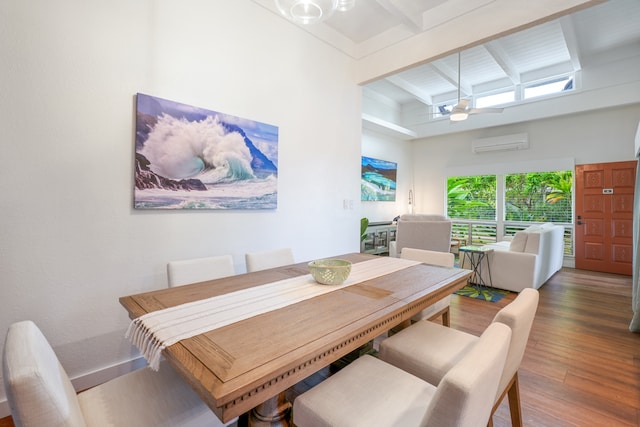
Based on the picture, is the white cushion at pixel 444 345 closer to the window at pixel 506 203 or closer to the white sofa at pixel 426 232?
the white sofa at pixel 426 232

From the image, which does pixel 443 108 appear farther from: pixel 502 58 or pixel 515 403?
pixel 515 403

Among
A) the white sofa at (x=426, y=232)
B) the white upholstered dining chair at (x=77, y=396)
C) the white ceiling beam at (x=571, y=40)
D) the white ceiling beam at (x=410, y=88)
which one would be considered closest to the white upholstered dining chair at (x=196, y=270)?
the white upholstered dining chair at (x=77, y=396)

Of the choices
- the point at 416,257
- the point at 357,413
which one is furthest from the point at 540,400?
the point at 357,413

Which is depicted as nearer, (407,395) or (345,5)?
(407,395)

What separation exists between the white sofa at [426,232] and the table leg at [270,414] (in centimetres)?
346

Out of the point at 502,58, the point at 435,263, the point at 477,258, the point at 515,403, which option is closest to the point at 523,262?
the point at 477,258

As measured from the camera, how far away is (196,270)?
1798mm

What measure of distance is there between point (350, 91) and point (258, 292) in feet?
9.47

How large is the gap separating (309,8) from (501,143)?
578 cm

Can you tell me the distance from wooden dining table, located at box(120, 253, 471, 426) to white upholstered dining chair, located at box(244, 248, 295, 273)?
41 cm

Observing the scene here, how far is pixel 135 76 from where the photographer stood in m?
1.94

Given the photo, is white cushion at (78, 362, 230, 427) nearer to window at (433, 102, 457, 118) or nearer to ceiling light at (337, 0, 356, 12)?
ceiling light at (337, 0, 356, 12)

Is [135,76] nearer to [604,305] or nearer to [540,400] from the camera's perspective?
[540,400]

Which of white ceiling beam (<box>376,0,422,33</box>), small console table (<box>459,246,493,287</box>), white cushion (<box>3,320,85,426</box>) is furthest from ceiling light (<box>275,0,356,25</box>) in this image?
small console table (<box>459,246,493,287</box>)
